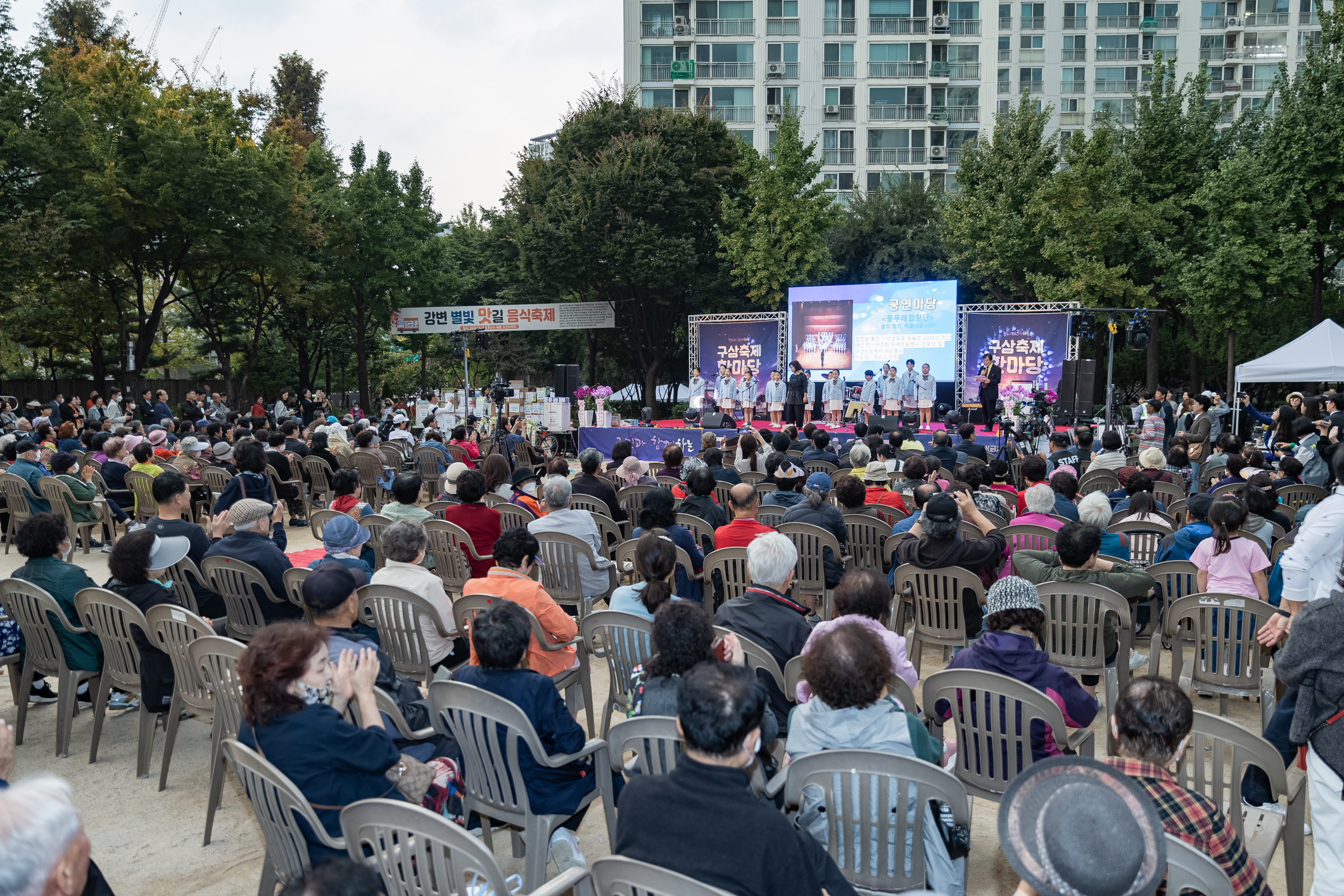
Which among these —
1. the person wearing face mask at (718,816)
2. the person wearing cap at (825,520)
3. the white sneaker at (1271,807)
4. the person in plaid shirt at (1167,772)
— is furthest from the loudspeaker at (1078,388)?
the person wearing face mask at (718,816)

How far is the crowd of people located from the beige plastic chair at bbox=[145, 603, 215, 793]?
0.17m

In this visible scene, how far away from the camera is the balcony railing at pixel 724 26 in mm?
35719

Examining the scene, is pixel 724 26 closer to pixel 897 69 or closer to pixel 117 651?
pixel 897 69

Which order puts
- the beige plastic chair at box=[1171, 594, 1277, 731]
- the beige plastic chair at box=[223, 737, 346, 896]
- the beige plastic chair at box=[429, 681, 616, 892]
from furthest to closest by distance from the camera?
the beige plastic chair at box=[1171, 594, 1277, 731] < the beige plastic chair at box=[429, 681, 616, 892] < the beige plastic chair at box=[223, 737, 346, 896]

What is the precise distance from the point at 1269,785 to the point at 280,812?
113 inches

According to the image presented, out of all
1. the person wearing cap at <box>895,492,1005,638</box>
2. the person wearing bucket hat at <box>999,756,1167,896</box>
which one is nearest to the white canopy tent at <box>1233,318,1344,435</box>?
the person wearing cap at <box>895,492,1005,638</box>

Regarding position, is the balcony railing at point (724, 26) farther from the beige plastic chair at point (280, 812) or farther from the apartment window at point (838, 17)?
the beige plastic chair at point (280, 812)

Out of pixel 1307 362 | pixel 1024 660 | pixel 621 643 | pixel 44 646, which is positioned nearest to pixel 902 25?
pixel 1307 362

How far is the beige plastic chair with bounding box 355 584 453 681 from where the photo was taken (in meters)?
4.11

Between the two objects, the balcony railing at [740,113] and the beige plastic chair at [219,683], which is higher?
the balcony railing at [740,113]

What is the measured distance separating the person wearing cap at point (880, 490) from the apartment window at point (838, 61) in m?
33.5

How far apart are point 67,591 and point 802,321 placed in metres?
17.4

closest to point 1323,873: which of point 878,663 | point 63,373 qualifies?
point 878,663

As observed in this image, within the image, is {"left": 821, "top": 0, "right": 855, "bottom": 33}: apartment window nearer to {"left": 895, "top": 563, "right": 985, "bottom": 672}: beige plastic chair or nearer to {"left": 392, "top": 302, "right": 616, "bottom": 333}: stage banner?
{"left": 392, "top": 302, "right": 616, "bottom": 333}: stage banner
